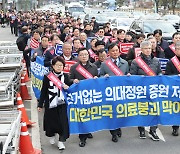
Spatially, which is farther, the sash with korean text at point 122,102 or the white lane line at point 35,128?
the white lane line at point 35,128

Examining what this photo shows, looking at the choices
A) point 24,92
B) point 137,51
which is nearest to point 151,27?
point 24,92

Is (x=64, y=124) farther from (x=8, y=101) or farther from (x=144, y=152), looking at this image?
(x=8, y=101)

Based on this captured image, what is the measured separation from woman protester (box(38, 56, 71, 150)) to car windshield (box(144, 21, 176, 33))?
41.8 feet

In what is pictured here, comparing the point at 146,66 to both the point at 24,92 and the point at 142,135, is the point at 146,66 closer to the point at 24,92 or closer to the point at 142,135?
the point at 142,135

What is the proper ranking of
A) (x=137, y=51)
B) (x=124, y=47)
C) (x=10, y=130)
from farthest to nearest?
(x=124, y=47)
(x=137, y=51)
(x=10, y=130)

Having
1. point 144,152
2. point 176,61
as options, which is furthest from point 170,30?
Answer: point 144,152

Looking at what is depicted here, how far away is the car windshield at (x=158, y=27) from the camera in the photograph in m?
18.8

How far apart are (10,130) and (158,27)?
14889mm

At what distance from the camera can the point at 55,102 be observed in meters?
6.52

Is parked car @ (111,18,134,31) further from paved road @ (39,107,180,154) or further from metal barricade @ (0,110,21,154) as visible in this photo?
metal barricade @ (0,110,21,154)

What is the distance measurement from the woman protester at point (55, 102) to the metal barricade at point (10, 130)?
0.75m

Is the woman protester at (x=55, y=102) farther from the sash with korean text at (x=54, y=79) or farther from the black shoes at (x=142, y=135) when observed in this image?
the black shoes at (x=142, y=135)

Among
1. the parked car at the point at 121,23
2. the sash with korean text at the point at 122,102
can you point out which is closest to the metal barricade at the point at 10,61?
the sash with korean text at the point at 122,102

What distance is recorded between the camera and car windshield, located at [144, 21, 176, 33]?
18.8 metres
